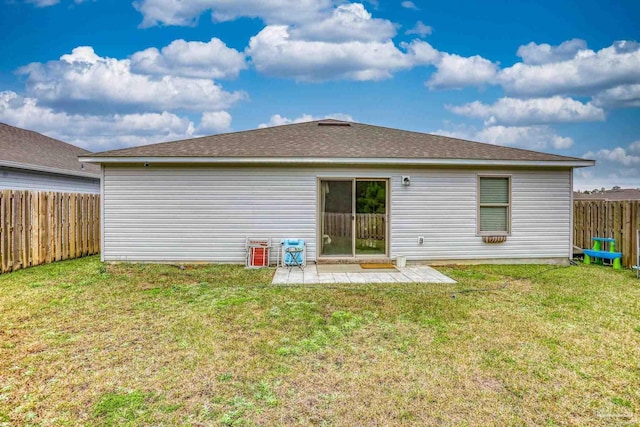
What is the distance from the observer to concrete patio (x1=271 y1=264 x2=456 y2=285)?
21.5 feet

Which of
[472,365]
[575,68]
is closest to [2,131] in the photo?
[472,365]

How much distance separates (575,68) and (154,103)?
50.8ft

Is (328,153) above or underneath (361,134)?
underneath

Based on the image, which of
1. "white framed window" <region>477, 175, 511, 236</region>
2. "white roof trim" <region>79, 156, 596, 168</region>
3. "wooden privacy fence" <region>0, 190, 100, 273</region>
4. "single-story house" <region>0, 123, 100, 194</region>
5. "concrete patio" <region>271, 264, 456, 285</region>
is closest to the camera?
→ "concrete patio" <region>271, 264, 456, 285</region>

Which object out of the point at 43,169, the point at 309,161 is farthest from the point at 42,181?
the point at 309,161

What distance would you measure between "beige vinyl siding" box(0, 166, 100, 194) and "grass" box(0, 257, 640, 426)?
6.21m

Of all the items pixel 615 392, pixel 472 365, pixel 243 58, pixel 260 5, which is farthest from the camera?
pixel 243 58

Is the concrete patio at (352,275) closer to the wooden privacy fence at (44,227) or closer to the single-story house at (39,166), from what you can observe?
the wooden privacy fence at (44,227)

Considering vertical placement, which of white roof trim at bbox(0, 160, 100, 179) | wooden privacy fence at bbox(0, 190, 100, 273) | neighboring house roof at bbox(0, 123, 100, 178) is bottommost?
wooden privacy fence at bbox(0, 190, 100, 273)

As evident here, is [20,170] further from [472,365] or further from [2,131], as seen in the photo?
[472,365]

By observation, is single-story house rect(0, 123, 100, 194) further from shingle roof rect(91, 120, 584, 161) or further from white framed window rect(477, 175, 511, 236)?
white framed window rect(477, 175, 511, 236)

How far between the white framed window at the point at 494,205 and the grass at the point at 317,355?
260 centimetres

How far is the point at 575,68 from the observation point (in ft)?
37.5

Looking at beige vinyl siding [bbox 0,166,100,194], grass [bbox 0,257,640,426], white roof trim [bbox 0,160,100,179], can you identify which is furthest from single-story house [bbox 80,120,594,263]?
beige vinyl siding [bbox 0,166,100,194]
